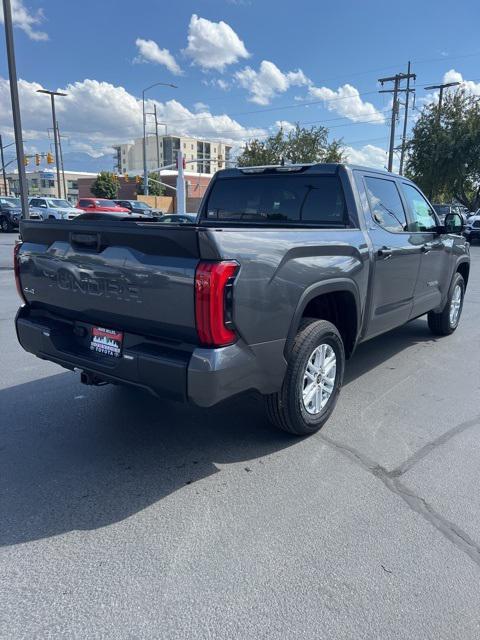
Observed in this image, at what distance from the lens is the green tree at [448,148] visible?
3269 cm

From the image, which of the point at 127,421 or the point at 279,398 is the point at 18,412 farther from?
the point at 279,398

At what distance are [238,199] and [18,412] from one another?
2.76m

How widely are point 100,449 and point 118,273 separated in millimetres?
1319

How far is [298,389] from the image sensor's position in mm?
3375

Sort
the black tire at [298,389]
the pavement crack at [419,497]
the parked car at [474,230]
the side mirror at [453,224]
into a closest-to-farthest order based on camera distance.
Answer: the pavement crack at [419,497]
the black tire at [298,389]
the side mirror at [453,224]
the parked car at [474,230]

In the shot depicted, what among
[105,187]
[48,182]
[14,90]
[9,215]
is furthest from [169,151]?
[14,90]

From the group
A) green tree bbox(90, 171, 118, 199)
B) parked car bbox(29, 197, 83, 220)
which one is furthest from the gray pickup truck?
green tree bbox(90, 171, 118, 199)

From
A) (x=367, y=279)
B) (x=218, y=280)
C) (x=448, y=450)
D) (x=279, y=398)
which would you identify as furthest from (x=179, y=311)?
(x=448, y=450)

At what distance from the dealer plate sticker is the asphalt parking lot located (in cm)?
76

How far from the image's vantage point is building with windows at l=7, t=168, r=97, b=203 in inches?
4047

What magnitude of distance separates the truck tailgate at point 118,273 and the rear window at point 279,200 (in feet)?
6.13

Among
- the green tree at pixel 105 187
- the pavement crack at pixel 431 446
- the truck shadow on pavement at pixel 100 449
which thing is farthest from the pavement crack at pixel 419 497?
the green tree at pixel 105 187

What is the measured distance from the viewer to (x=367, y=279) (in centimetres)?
411

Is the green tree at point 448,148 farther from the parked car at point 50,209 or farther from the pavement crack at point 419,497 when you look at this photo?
the pavement crack at point 419,497
